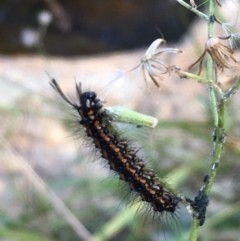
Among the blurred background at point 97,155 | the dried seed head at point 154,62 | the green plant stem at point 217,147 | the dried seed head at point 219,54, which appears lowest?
the green plant stem at point 217,147

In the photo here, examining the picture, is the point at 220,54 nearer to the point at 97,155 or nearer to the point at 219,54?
the point at 219,54

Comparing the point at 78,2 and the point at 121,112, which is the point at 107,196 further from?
the point at 78,2

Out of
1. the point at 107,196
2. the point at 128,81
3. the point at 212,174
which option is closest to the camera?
the point at 212,174

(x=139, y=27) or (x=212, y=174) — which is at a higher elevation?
(x=139, y=27)

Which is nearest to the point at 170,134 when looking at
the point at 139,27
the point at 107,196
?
the point at 107,196

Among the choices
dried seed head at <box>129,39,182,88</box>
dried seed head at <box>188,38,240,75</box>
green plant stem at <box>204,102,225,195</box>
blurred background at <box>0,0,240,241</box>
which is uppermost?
blurred background at <box>0,0,240,241</box>

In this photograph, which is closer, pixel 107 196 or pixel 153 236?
pixel 153 236

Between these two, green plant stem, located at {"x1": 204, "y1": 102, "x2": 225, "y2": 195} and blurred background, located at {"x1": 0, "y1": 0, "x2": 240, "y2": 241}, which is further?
blurred background, located at {"x1": 0, "y1": 0, "x2": 240, "y2": 241}

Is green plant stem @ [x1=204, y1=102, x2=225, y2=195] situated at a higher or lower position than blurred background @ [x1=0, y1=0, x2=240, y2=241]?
lower
